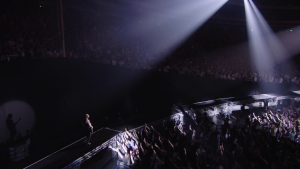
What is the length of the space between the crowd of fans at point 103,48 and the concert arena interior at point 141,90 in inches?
3.0

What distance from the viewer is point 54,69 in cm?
782

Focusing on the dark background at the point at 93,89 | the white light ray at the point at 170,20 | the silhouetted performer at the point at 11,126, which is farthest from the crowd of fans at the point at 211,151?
the white light ray at the point at 170,20

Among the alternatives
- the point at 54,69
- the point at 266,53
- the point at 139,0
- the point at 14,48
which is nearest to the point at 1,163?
the point at 54,69

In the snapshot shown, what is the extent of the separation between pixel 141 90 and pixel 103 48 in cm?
411

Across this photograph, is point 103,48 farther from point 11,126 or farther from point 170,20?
point 170,20

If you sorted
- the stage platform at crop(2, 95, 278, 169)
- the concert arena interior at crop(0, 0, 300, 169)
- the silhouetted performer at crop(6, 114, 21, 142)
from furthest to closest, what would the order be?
1. the silhouetted performer at crop(6, 114, 21, 142)
2. the concert arena interior at crop(0, 0, 300, 169)
3. the stage platform at crop(2, 95, 278, 169)

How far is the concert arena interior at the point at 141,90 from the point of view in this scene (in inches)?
209

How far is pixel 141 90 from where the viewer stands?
10.2 m

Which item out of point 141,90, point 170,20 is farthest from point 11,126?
point 170,20

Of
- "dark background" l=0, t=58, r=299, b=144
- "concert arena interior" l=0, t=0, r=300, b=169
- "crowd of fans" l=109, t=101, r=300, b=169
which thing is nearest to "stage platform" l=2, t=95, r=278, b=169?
"concert arena interior" l=0, t=0, r=300, b=169

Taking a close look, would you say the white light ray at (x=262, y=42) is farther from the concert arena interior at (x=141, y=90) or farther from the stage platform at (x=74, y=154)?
the stage platform at (x=74, y=154)

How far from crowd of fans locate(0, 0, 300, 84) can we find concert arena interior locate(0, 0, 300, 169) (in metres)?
0.08

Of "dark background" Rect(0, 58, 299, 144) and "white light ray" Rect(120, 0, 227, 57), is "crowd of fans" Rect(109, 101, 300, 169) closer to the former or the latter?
"dark background" Rect(0, 58, 299, 144)

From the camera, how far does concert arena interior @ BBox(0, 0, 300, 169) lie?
530 centimetres
